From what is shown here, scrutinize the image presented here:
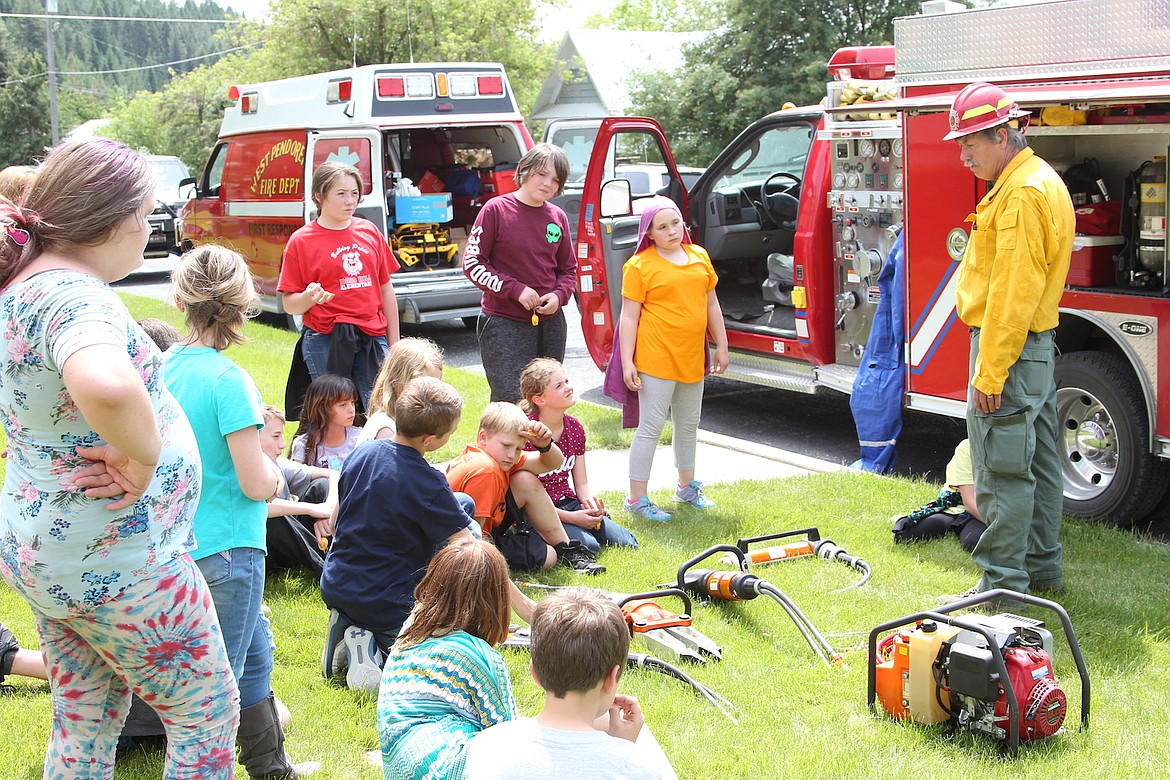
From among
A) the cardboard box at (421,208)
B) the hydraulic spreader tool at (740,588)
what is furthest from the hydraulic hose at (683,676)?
the cardboard box at (421,208)

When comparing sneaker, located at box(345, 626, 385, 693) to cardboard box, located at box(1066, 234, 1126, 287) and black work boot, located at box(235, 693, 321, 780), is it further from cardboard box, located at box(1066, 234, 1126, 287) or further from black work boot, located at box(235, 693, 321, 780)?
cardboard box, located at box(1066, 234, 1126, 287)

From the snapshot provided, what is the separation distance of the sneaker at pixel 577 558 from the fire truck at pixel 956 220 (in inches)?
94.9

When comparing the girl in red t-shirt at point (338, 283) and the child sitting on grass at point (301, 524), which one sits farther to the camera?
the girl in red t-shirt at point (338, 283)

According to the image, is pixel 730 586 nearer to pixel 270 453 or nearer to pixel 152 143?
pixel 270 453

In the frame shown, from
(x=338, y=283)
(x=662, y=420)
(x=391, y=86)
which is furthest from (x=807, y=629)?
(x=391, y=86)

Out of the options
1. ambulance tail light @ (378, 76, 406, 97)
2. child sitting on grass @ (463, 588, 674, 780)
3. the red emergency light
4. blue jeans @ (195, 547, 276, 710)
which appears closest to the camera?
child sitting on grass @ (463, 588, 674, 780)

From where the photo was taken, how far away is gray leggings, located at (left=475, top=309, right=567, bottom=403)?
6438mm

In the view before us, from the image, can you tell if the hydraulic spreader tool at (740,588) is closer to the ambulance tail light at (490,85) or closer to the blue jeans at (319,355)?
the blue jeans at (319,355)

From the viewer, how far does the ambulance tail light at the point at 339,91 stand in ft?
37.7

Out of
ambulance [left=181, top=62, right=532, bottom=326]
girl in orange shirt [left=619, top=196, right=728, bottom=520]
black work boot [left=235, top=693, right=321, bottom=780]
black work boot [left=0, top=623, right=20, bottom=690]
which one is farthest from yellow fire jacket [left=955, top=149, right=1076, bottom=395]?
ambulance [left=181, top=62, right=532, bottom=326]

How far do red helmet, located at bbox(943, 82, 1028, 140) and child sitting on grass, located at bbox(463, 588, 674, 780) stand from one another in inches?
121

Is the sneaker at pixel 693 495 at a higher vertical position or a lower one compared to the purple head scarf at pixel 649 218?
lower

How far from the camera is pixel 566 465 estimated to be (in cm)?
584

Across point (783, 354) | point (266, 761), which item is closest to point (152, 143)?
point (783, 354)
